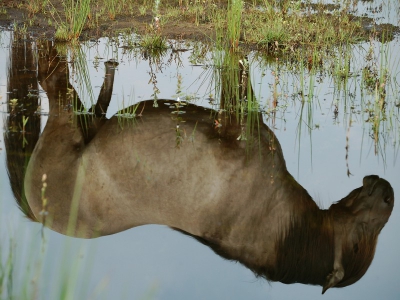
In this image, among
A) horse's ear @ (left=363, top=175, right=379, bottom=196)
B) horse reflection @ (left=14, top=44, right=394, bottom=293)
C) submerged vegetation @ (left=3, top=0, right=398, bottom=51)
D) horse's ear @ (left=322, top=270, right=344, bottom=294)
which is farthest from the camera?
submerged vegetation @ (left=3, top=0, right=398, bottom=51)

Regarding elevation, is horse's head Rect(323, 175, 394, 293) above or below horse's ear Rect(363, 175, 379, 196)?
below

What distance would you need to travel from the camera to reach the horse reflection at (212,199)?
405cm

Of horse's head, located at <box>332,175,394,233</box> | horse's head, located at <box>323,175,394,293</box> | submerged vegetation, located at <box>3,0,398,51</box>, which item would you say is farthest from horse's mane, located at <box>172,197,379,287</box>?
submerged vegetation, located at <box>3,0,398,51</box>

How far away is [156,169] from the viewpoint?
459cm

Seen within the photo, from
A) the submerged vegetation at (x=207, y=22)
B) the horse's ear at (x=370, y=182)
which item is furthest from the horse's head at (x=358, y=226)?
the submerged vegetation at (x=207, y=22)

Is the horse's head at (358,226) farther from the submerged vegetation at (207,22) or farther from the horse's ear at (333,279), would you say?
the submerged vegetation at (207,22)

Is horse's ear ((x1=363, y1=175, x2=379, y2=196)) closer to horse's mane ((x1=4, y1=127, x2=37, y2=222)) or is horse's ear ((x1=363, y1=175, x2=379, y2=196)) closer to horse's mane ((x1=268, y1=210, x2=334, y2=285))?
horse's mane ((x1=268, y1=210, x2=334, y2=285))

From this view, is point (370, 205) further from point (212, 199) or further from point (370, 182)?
point (212, 199)

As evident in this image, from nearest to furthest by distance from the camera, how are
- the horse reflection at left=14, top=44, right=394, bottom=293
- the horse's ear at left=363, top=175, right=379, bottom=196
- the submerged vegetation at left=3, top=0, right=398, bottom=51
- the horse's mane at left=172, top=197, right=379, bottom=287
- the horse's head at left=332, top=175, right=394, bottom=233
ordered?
the horse's mane at left=172, top=197, right=379, bottom=287
the horse reflection at left=14, top=44, right=394, bottom=293
the horse's head at left=332, top=175, right=394, bottom=233
the horse's ear at left=363, top=175, right=379, bottom=196
the submerged vegetation at left=3, top=0, right=398, bottom=51

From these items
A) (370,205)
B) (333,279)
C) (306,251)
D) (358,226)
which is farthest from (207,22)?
(333,279)

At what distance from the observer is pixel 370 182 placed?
15.5 feet

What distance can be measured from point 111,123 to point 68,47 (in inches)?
129

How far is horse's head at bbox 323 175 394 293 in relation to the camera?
12.8ft

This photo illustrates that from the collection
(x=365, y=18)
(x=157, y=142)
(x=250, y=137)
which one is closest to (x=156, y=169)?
(x=157, y=142)
